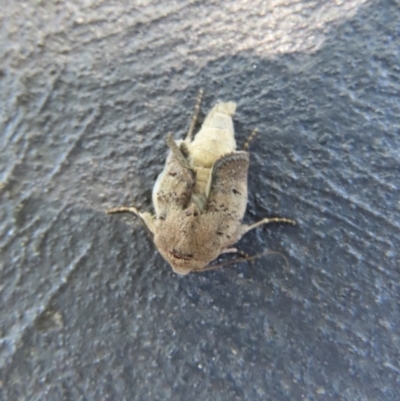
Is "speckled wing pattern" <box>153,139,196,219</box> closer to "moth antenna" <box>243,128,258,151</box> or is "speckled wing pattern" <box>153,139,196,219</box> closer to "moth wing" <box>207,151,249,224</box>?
"moth wing" <box>207,151,249,224</box>

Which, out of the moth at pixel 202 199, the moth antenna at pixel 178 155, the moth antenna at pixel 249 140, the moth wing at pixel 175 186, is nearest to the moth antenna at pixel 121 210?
the moth at pixel 202 199

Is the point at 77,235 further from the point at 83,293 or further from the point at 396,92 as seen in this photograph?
the point at 396,92

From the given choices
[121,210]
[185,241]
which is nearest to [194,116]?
[121,210]

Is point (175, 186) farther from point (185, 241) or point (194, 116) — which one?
point (194, 116)

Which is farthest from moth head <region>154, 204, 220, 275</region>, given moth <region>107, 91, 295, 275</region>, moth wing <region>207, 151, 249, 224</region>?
moth wing <region>207, 151, 249, 224</region>

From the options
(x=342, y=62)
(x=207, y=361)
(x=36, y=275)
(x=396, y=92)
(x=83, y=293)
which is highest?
(x=342, y=62)

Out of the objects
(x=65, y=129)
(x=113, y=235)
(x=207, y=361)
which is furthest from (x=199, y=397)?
(x=65, y=129)
